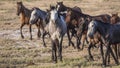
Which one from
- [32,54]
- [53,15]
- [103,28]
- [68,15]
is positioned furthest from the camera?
[68,15]

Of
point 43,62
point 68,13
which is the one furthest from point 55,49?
point 68,13

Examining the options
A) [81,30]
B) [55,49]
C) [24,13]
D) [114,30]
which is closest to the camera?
[114,30]

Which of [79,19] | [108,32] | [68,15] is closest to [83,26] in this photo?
[79,19]

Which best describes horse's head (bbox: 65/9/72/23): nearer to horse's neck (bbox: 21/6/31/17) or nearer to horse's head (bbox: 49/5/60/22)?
horse's head (bbox: 49/5/60/22)

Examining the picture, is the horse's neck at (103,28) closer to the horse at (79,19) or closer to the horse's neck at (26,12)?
the horse at (79,19)

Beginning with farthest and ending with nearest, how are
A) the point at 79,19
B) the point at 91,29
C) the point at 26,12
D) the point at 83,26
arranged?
the point at 26,12, the point at 79,19, the point at 83,26, the point at 91,29

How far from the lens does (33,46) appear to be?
1969 cm

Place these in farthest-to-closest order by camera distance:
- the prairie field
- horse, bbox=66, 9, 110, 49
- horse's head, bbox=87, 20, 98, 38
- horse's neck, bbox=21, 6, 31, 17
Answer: horse's neck, bbox=21, 6, 31, 17, horse, bbox=66, 9, 110, 49, the prairie field, horse's head, bbox=87, 20, 98, 38

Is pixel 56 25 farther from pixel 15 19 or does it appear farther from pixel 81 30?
pixel 15 19

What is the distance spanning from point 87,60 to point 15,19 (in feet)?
49.7

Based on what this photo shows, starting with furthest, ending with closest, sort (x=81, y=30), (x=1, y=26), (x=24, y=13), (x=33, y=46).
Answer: (x=1, y=26) < (x=24, y=13) < (x=33, y=46) < (x=81, y=30)

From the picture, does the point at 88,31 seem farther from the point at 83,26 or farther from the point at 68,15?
the point at 68,15

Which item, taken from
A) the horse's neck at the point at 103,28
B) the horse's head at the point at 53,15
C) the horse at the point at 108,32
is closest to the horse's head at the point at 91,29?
the horse at the point at 108,32

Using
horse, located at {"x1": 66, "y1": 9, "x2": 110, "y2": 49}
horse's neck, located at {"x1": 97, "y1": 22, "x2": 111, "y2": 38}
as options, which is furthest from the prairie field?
horse's neck, located at {"x1": 97, "y1": 22, "x2": 111, "y2": 38}
